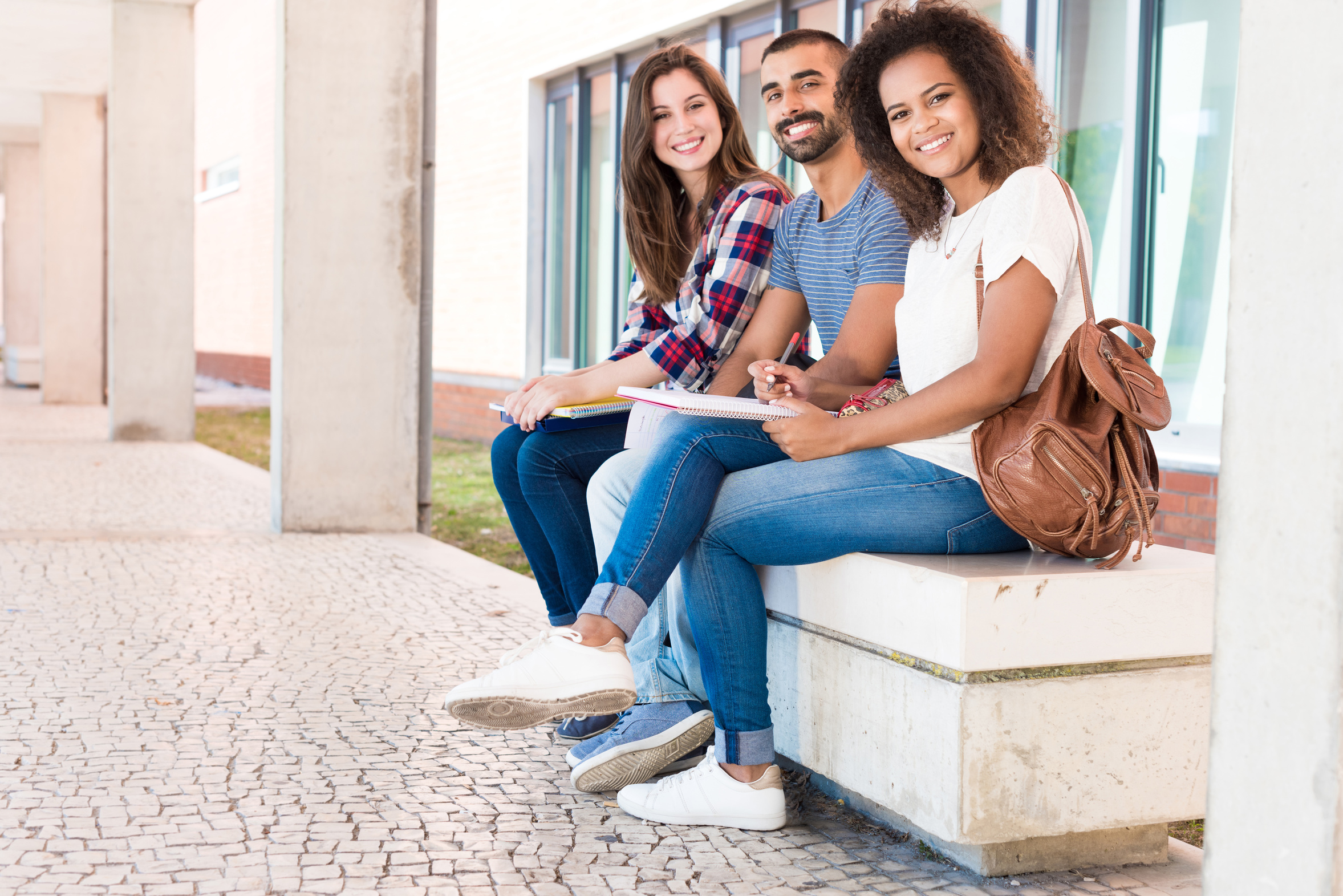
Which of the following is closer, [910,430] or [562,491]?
[910,430]

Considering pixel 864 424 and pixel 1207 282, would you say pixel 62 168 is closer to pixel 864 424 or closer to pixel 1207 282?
pixel 1207 282

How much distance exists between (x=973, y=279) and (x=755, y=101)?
6862 millimetres

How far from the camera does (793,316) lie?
3.23 meters

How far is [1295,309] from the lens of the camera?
1.56m

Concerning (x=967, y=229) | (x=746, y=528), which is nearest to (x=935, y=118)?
(x=967, y=229)

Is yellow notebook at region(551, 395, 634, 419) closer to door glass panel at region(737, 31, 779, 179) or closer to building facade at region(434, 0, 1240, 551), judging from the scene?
building facade at region(434, 0, 1240, 551)

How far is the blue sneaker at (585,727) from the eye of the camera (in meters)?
3.28

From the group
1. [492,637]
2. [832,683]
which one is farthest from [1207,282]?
[832,683]

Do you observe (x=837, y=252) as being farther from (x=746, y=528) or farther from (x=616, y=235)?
(x=616, y=235)

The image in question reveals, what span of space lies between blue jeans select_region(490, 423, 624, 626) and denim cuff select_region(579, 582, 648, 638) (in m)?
0.74

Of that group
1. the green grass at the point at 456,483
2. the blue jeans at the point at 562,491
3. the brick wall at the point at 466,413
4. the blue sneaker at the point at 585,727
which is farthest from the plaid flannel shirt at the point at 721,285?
the brick wall at the point at 466,413

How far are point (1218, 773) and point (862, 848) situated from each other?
1.05m

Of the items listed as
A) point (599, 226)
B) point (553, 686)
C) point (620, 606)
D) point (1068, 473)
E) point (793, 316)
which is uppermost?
point (599, 226)

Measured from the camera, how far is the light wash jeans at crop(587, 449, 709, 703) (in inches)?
116
